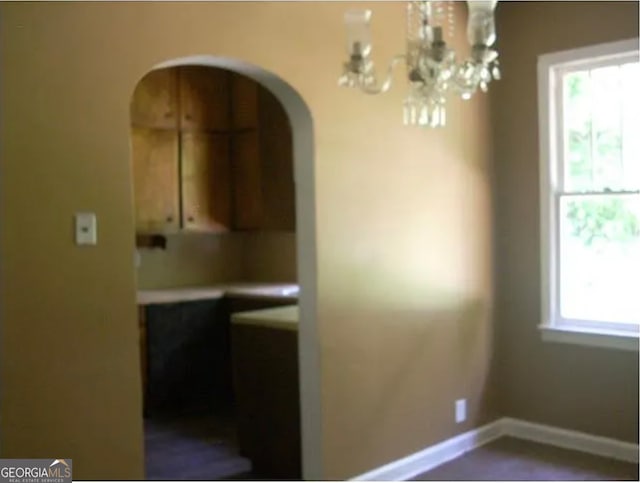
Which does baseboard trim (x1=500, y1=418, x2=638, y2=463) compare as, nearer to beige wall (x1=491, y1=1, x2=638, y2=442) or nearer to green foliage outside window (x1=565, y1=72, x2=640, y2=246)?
beige wall (x1=491, y1=1, x2=638, y2=442)

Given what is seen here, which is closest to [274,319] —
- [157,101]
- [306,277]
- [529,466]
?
[306,277]

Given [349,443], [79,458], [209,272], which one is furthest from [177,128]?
[79,458]

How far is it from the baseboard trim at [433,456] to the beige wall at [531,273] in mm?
256

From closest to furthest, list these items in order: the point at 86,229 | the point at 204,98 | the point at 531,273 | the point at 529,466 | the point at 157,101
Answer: the point at 86,229, the point at 529,466, the point at 531,273, the point at 157,101, the point at 204,98

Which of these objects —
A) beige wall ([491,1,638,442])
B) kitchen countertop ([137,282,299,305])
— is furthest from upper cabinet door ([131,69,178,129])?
beige wall ([491,1,638,442])

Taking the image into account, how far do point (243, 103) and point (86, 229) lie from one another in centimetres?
336

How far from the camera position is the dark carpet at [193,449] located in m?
4.30

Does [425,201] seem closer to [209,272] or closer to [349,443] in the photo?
[349,443]

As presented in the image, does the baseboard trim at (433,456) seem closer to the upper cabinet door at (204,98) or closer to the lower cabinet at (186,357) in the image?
the lower cabinet at (186,357)

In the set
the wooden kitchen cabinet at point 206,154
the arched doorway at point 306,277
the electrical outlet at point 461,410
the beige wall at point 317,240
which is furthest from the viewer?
the wooden kitchen cabinet at point 206,154

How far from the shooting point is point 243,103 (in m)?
6.08

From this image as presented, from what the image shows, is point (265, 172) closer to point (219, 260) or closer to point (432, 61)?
point (219, 260)

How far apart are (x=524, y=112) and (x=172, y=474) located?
2917 mm

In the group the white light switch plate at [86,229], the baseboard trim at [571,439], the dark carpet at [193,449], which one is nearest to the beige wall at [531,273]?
the baseboard trim at [571,439]
